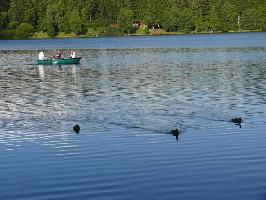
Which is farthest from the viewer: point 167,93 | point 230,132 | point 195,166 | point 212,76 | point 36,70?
point 36,70

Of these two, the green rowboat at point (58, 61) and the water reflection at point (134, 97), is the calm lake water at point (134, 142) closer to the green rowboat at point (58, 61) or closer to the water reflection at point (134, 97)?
the water reflection at point (134, 97)

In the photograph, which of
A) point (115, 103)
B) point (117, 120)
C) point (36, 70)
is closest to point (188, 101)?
point (115, 103)

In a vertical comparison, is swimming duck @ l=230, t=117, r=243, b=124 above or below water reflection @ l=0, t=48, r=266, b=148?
above

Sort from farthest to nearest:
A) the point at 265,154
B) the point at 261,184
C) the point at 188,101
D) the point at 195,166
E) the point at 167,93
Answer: the point at 167,93 → the point at 188,101 → the point at 265,154 → the point at 195,166 → the point at 261,184

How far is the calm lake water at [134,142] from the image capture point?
90.2ft

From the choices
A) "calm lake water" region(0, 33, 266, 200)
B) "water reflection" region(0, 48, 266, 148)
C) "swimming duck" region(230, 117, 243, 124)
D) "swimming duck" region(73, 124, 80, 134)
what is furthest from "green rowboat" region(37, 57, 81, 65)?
"swimming duck" region(230, 117, 243, 124)

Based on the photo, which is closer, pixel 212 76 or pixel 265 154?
pixel 265 154

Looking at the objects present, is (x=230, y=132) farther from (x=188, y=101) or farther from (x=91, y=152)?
(x=188, y=101)

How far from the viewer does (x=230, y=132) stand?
132 ft

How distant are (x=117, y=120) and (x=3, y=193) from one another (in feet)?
66.1

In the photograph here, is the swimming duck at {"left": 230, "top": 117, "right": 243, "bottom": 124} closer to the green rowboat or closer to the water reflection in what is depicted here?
the water reflection

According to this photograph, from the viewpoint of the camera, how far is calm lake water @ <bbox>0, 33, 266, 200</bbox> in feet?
90.2

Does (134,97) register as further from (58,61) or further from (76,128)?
(58,61)

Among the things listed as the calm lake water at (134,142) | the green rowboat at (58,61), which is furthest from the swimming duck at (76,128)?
the green rowboat at (58,61)
